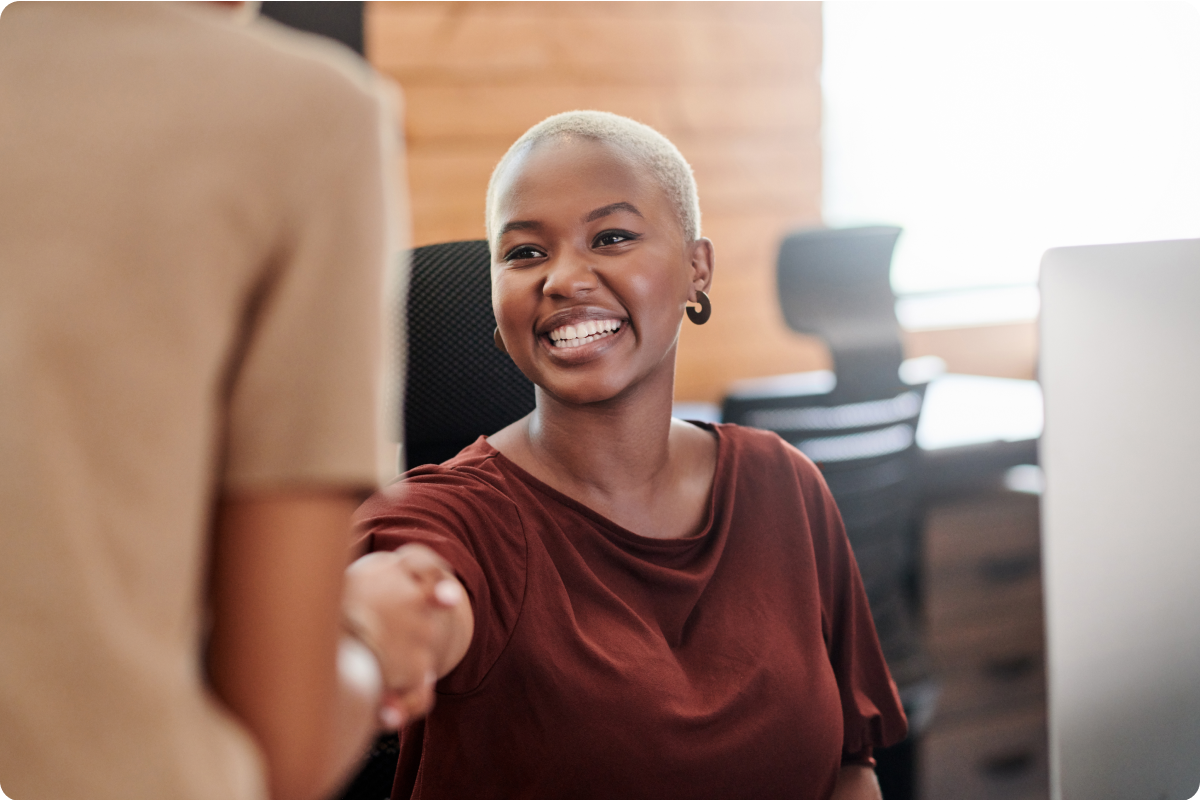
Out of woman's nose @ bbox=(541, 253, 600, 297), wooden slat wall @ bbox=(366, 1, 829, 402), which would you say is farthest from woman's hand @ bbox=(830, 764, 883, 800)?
wooden slat wall @ bbox=(366, 1, 829, 402)

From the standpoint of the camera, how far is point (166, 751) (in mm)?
406

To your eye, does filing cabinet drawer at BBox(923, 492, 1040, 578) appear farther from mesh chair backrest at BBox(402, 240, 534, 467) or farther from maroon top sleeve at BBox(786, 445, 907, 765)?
mesh chair backrest at BBox(402, 240, 534, 467)

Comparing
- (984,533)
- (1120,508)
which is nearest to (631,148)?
(1120,508)

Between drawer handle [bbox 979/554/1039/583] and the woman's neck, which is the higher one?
the woman's neck

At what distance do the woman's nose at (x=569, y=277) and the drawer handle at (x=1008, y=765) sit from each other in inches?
70.4

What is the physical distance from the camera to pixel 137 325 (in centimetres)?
39

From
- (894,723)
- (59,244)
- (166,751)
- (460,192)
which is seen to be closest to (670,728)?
(894,723)

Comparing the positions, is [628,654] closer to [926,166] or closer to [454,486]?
[454,486]

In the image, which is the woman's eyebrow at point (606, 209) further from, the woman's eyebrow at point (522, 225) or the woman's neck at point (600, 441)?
the woman's neck at point (600, 441)

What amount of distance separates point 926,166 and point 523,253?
9.46ft

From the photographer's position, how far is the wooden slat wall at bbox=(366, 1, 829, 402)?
2.69 meters

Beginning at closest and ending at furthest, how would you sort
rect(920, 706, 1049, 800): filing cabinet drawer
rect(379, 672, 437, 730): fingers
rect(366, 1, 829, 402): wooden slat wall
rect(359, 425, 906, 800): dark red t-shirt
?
rect(379, 672, 437, 730): fingers < rect(359, 425, 906, 800): dark red t-shirt < rect(920, 706, 1049, 800): filing cabinet drawer < rect(366, 1, 829, 402): wooden slat wall

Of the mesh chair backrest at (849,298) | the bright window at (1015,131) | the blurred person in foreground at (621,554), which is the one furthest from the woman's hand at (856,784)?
the bright window at (1015,131)

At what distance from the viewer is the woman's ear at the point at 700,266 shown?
1118 millimetres
